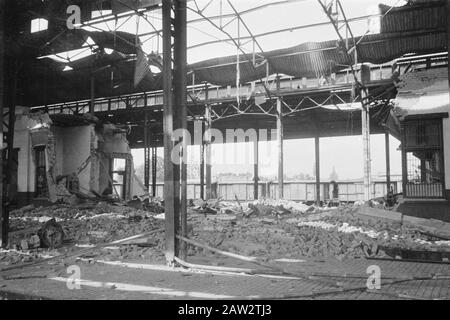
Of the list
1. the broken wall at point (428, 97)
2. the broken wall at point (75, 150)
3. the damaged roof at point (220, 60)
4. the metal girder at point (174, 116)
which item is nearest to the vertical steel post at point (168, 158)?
the metal girder at point (174, 116)

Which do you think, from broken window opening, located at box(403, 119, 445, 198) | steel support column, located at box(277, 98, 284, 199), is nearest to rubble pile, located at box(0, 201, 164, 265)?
steel support column, located at box(277, 98, 284, 199)

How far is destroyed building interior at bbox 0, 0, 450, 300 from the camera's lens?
6473 millimetres

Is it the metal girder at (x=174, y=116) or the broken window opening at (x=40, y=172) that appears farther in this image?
the broken window opening at (x=40, y=172)

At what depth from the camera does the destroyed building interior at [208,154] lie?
6.47m

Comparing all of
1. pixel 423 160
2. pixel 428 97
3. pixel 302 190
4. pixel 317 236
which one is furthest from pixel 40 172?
pixel 302 190

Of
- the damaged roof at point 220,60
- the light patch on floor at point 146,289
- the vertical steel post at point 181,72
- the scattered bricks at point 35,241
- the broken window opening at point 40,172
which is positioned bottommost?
the light patch on floor at point 146,289

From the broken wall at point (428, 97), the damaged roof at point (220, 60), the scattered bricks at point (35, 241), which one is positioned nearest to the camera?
the scattered bricks at point (35, 241)

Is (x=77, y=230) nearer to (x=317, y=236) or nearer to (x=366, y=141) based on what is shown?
(x=317, y=236)

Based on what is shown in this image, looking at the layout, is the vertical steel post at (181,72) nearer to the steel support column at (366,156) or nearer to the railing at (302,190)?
the steel support column at (366,156)

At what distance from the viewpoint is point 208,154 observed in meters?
19.7

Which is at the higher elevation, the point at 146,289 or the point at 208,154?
the point at 208,154

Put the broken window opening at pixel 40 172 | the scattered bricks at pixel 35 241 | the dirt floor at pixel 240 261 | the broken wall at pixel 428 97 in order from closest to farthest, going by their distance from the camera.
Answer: the dirt floor at pixel 240 261
the scattered bricks at pixel 35 241
the broken wall at pixel 428 97
the broken window opening at pixel 40 172

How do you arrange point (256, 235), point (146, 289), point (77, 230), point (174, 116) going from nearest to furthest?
point (146, 289), point (174, 116), point (256, 235), point (77, 230)
